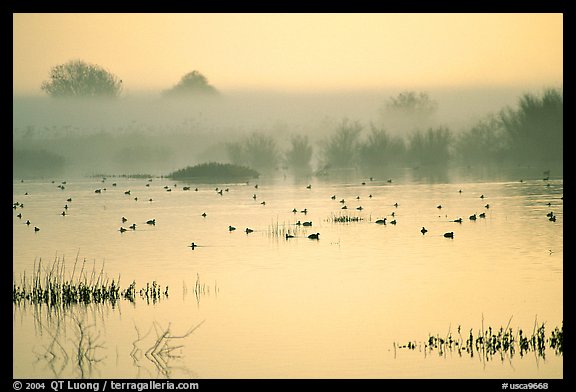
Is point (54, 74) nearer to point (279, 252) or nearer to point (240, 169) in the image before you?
point (240, 169)

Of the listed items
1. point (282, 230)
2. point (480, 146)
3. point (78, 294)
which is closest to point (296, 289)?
point (78, 294)

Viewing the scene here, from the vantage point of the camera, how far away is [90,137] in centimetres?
9188

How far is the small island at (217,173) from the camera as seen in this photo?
2494 inches

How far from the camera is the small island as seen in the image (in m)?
63.3

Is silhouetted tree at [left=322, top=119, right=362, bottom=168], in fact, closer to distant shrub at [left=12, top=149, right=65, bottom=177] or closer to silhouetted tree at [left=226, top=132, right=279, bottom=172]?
silhouetted tree at [left=226, top=132, right=279, bottom=172]

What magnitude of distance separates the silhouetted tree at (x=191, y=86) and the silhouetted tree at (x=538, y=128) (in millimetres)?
→ 48352

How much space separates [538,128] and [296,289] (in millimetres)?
49963

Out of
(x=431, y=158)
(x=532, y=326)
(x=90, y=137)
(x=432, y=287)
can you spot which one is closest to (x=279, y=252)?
(x=432, y=287)

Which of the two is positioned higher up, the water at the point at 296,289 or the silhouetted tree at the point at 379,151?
the silhouetted tree at the point at 379,151

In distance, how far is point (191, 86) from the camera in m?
109

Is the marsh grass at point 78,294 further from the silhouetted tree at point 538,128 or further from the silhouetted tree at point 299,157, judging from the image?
the silhouetted tree at point 299,157

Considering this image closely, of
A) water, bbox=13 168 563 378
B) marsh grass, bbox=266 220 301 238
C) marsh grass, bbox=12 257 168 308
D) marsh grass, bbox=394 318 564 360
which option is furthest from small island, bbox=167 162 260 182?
marsh grass, bbox=394 318 564 360

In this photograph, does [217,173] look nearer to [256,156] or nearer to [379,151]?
[256,156]

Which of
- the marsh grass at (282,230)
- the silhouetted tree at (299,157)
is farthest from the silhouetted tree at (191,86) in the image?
the marsh grass at (282,230)
